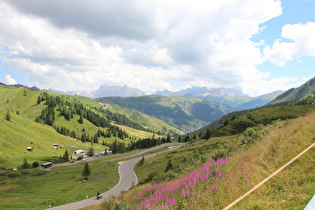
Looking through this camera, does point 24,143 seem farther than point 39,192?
Yes

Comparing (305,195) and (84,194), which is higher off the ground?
(305,195)

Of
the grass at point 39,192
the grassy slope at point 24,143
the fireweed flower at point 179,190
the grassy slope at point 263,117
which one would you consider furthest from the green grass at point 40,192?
the grassy slope at point 263,117

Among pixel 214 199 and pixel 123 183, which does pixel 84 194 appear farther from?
pixel 214 199

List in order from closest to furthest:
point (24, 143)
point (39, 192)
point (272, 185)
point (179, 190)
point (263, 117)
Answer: point (272, 185) → point (179, 190) → point (39, 192) → point (263, 117) → point (24, 143)

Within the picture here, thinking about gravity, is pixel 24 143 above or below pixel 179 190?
above

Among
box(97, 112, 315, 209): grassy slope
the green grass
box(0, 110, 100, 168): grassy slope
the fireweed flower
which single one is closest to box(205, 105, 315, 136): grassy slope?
the green grass

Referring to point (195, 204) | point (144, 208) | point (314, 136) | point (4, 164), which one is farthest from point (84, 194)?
point (4, 164)

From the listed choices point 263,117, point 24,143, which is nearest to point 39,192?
point 263,117

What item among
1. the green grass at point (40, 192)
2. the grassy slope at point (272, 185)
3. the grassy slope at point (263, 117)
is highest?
the grassy slope at point (272, 185)

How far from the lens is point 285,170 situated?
927 centimetres

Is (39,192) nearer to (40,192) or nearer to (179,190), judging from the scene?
(40,192)

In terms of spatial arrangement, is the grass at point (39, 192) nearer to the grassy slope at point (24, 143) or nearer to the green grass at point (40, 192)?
the green grass at point (40, 192)

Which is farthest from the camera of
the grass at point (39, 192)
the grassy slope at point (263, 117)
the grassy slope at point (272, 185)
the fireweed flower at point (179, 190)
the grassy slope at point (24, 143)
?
the grassy slope at point (24, 143)

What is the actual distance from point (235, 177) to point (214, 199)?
2.11 m
